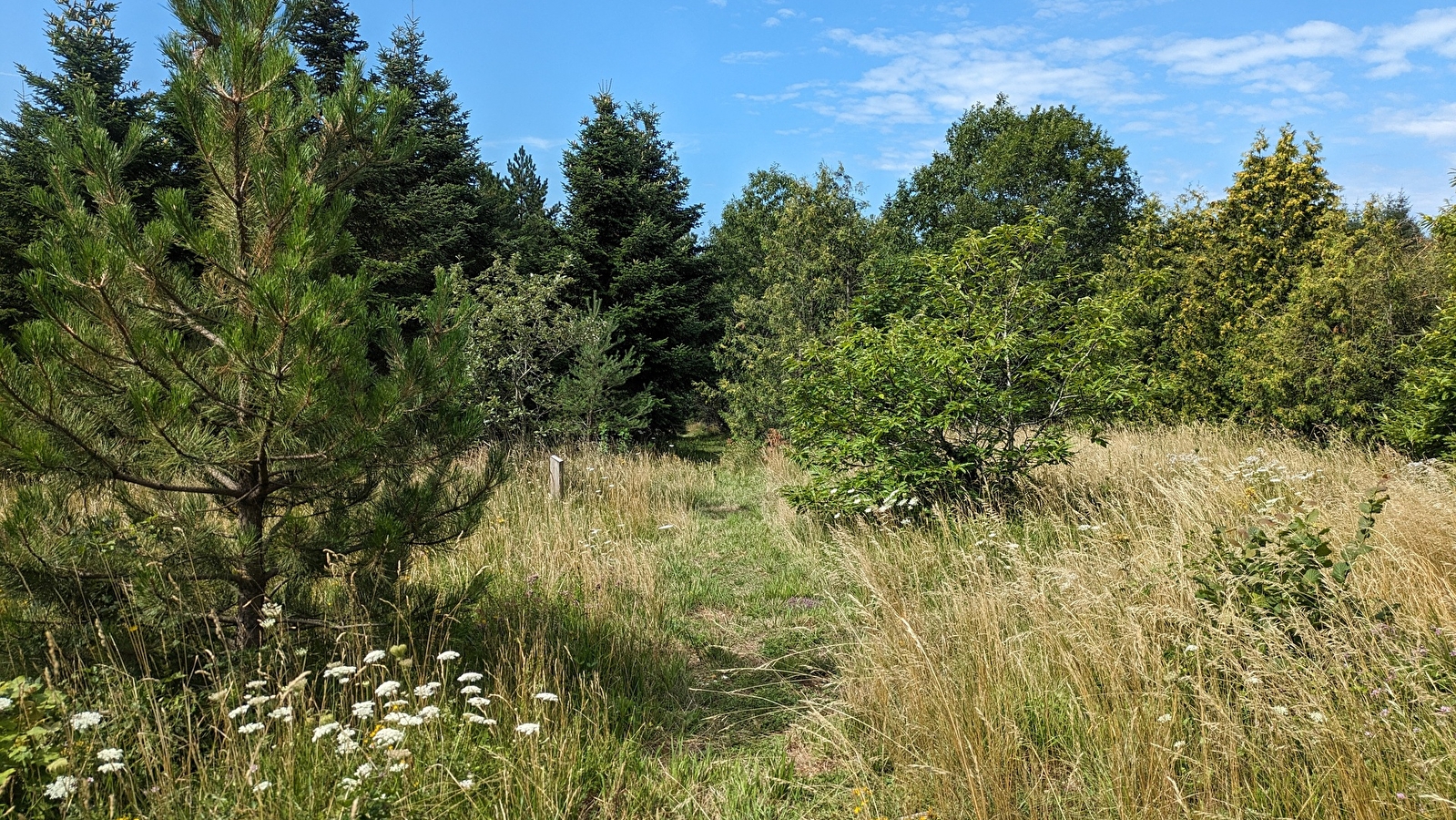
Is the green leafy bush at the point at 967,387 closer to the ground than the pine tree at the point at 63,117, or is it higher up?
closer to the ground

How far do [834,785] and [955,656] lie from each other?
2.84 ft

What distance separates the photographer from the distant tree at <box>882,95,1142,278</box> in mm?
24500

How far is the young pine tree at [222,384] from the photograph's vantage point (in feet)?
9.32

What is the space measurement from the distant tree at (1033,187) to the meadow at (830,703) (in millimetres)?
21334

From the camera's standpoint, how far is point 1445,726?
2.22 meters

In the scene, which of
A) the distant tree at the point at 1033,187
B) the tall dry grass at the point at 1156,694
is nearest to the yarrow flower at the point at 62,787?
the tall dry grass at the point at 1156,694

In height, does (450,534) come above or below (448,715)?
above

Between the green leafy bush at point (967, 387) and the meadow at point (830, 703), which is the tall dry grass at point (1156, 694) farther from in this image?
the green leafy bush at point (967, 387)

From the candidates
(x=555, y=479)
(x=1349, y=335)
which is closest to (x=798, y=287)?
(x=555, y=479)

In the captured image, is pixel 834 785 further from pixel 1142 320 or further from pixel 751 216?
pixel 751 216

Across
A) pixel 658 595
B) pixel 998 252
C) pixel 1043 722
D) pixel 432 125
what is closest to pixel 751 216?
pixel 432 125

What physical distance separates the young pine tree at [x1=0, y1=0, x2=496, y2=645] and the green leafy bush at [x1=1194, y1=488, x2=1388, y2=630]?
11.4 ft

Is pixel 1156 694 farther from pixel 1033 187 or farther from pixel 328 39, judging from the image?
pixel 1033 187

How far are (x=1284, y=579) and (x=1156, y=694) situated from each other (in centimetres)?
95
